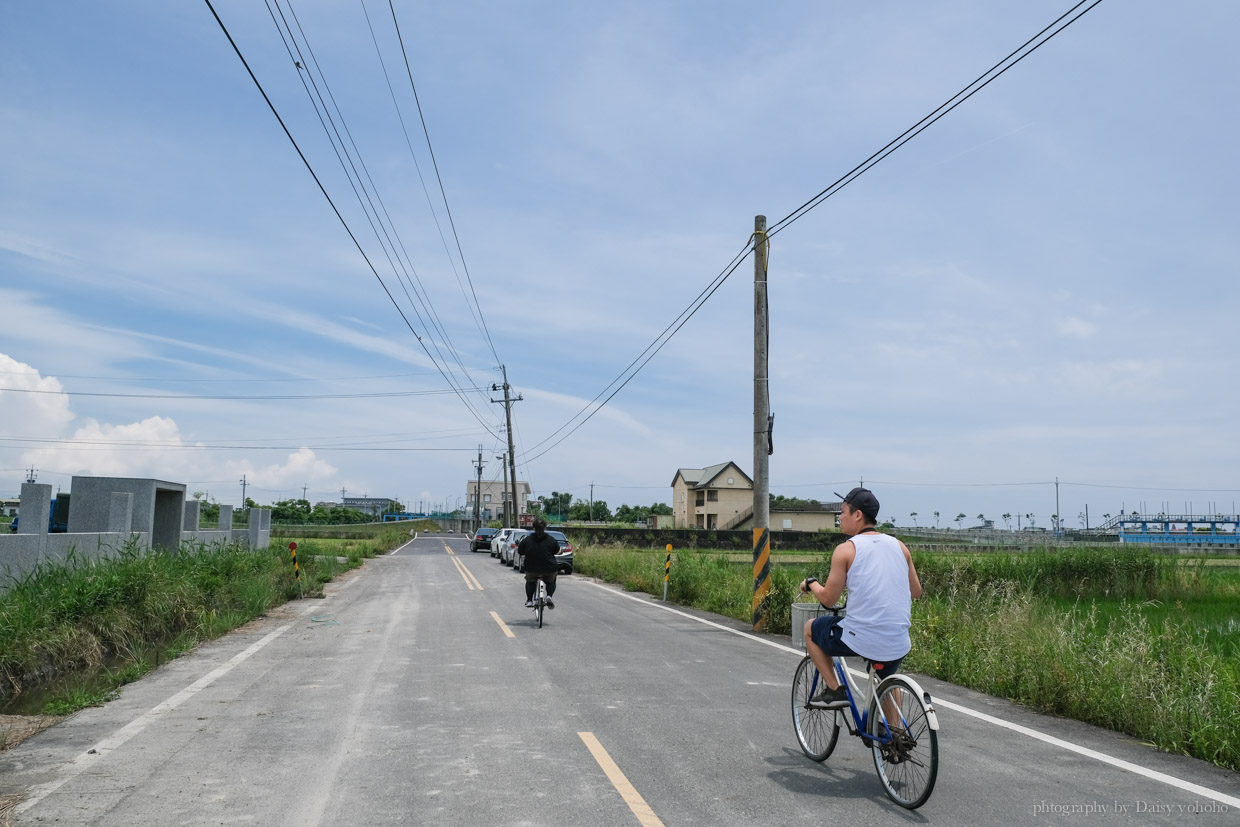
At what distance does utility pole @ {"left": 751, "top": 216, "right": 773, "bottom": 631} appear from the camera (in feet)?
48.8

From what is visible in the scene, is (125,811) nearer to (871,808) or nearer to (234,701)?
(234,701)

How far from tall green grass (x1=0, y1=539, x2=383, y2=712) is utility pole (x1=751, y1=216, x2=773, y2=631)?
28.8 feet

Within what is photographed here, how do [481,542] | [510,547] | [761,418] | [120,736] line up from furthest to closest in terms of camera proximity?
[481,542]
[510,547]
[761,418]
[120,736]

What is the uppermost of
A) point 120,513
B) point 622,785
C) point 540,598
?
point 120,513

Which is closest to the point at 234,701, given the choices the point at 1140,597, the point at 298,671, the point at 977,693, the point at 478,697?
the point at 298,671

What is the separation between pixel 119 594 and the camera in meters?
12.5

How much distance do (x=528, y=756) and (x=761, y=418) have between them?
1047cm

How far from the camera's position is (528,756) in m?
6.00

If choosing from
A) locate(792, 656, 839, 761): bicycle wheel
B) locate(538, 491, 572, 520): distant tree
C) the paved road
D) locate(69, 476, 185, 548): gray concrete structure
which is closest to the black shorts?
locate(792, 656, 839, 761): bicycle wheel

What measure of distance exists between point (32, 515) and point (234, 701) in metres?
7.67

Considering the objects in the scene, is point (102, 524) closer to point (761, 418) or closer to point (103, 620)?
point (103, 620)

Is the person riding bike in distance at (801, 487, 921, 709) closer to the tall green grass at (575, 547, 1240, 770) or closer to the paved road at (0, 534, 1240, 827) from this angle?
the paved road at (0, 534, 1240, 827)

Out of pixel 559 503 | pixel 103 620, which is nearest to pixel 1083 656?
pixel 103 620

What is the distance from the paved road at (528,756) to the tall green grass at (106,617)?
1.30 meters
